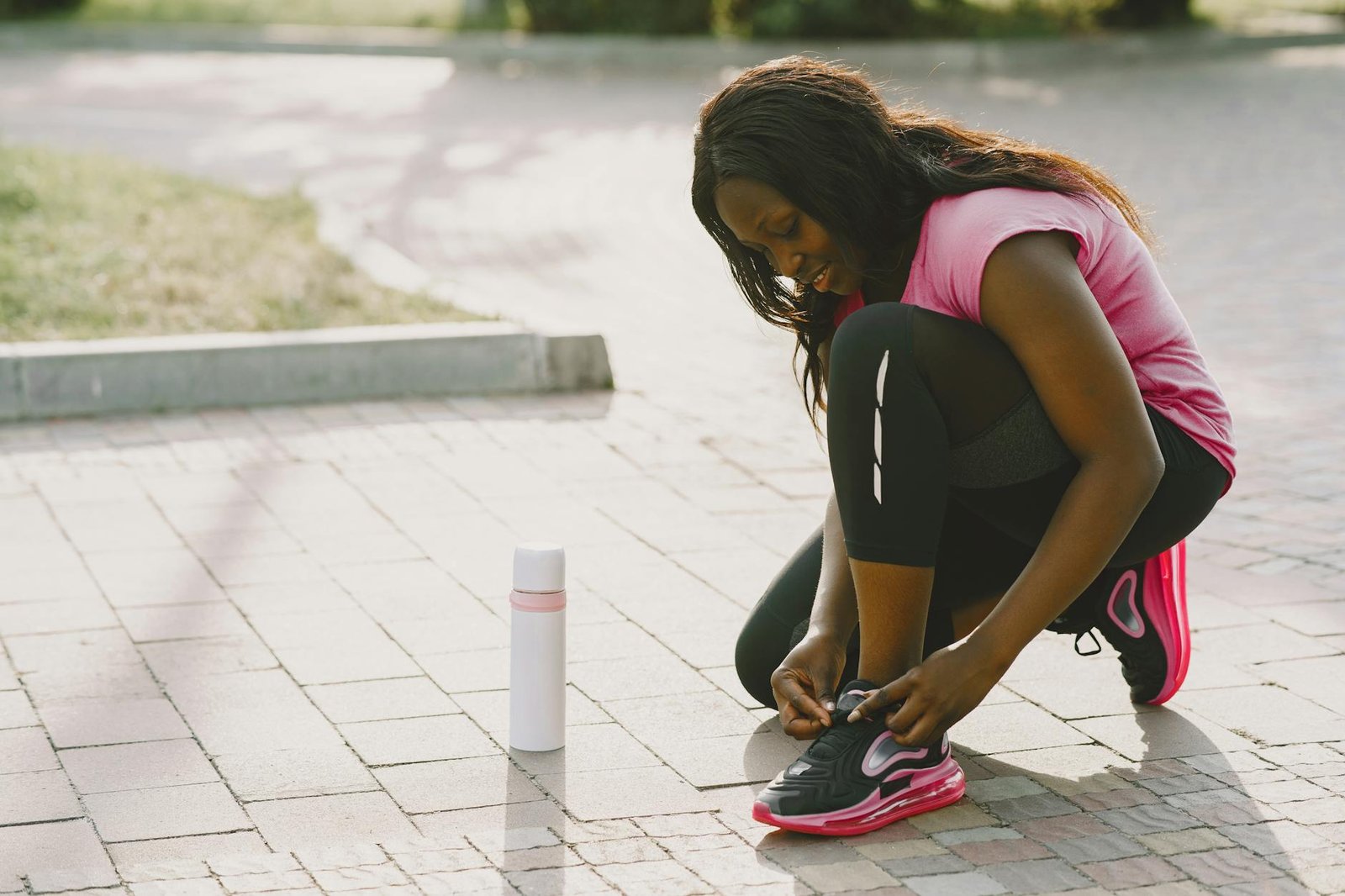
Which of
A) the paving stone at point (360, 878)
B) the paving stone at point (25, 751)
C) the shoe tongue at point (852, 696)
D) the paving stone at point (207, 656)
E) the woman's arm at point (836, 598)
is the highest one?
the woman's arm at point (836, 598)

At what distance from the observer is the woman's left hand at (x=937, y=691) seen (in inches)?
120

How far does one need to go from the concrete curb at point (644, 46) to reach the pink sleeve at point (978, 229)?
14.5 meters

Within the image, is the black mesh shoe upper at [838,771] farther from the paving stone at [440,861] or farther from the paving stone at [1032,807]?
the paving stone at [440,861]

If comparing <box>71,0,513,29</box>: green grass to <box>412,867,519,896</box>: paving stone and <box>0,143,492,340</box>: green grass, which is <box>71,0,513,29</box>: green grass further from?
<box>412,867,519,896</box>: paving stone

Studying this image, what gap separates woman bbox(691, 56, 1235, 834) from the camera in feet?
10.0

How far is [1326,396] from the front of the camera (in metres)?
6.58

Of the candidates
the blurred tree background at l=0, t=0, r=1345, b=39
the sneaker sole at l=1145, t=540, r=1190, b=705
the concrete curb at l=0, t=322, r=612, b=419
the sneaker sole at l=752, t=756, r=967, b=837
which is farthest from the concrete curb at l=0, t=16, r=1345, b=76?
the sneaker sole at l=752, t=756, r=967, b=837

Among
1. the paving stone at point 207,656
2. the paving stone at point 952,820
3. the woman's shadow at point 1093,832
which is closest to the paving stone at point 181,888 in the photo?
the woman's shadow at point 1093,832

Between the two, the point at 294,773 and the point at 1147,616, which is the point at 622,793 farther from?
the point at 1147,616

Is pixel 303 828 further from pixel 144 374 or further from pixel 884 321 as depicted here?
pixel 144 374

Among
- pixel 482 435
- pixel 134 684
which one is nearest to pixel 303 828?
pixel 134 684

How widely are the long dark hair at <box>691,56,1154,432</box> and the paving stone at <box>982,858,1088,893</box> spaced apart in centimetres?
112

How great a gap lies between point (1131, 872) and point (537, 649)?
1.19 m

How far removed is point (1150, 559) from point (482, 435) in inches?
119
